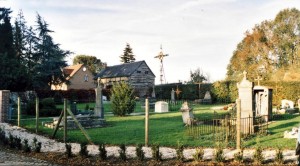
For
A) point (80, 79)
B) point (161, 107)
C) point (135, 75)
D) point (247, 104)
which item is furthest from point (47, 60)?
point (247, 104)

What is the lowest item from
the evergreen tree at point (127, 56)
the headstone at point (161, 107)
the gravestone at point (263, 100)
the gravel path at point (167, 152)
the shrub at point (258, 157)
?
the gravel path at point (167, 152)

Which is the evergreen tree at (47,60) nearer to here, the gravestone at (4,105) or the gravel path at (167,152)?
the gravestone at (4,105)

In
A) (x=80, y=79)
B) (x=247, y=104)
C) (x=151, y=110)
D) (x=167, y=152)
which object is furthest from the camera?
(x=80, y=79)

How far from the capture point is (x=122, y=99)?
2598 centimetres

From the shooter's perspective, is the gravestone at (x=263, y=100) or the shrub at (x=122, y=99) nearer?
the gravestone at (x=263, y=100)

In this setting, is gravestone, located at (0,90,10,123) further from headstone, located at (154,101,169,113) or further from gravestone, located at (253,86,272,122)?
gravestone, located at (253,86,272,122)

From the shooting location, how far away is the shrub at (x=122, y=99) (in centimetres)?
2556

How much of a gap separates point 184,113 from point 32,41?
126 feet

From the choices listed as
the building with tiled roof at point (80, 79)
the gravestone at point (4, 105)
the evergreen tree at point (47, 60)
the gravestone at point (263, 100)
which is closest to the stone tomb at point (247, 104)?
the gravestone at point (263, 100)

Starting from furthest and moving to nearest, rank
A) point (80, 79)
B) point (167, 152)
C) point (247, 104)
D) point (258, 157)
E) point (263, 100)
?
A: point (80, 79) → point (263, 100) → point (247, 104) → point (167, 152) → point (258, 157)

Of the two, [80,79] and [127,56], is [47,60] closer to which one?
[80,79]

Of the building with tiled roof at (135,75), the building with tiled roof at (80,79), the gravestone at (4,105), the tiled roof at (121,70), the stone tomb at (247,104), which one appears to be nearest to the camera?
the stone tomb at (247,104)

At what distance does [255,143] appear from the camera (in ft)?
42.9

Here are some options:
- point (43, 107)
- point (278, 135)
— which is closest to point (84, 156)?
point (278, 135)
